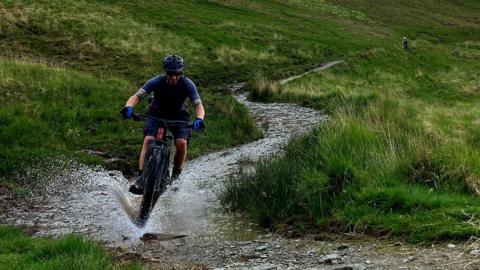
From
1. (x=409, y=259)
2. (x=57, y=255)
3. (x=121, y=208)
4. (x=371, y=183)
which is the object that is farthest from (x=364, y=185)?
(x=57, y=255)

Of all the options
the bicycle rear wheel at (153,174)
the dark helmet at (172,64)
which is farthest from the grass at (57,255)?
the dark helmet at (172,64)

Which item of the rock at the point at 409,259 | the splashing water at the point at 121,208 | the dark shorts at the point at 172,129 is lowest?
the splashing water at the point at 121,208

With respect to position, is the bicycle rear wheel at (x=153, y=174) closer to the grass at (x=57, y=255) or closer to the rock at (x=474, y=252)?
the grass at (x=57, y=255)

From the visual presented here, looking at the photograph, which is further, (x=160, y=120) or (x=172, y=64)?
(x=172, y=64)

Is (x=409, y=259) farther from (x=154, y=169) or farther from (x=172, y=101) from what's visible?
(x=172, y=101)

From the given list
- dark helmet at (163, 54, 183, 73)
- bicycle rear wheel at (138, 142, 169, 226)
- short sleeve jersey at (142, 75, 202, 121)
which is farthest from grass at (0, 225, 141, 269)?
dark helmet at (163, 54, 183, 73)

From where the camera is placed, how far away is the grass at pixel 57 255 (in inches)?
262

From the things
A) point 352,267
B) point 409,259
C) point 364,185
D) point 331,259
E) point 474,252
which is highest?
point 474,252

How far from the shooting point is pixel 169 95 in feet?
35.1

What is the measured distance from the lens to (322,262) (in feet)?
24.4

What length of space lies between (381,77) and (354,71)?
2.15m

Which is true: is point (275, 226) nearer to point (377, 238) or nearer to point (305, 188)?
point (305, 188)

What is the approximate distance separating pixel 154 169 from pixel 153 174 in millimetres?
90

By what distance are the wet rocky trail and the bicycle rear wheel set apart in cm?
43
